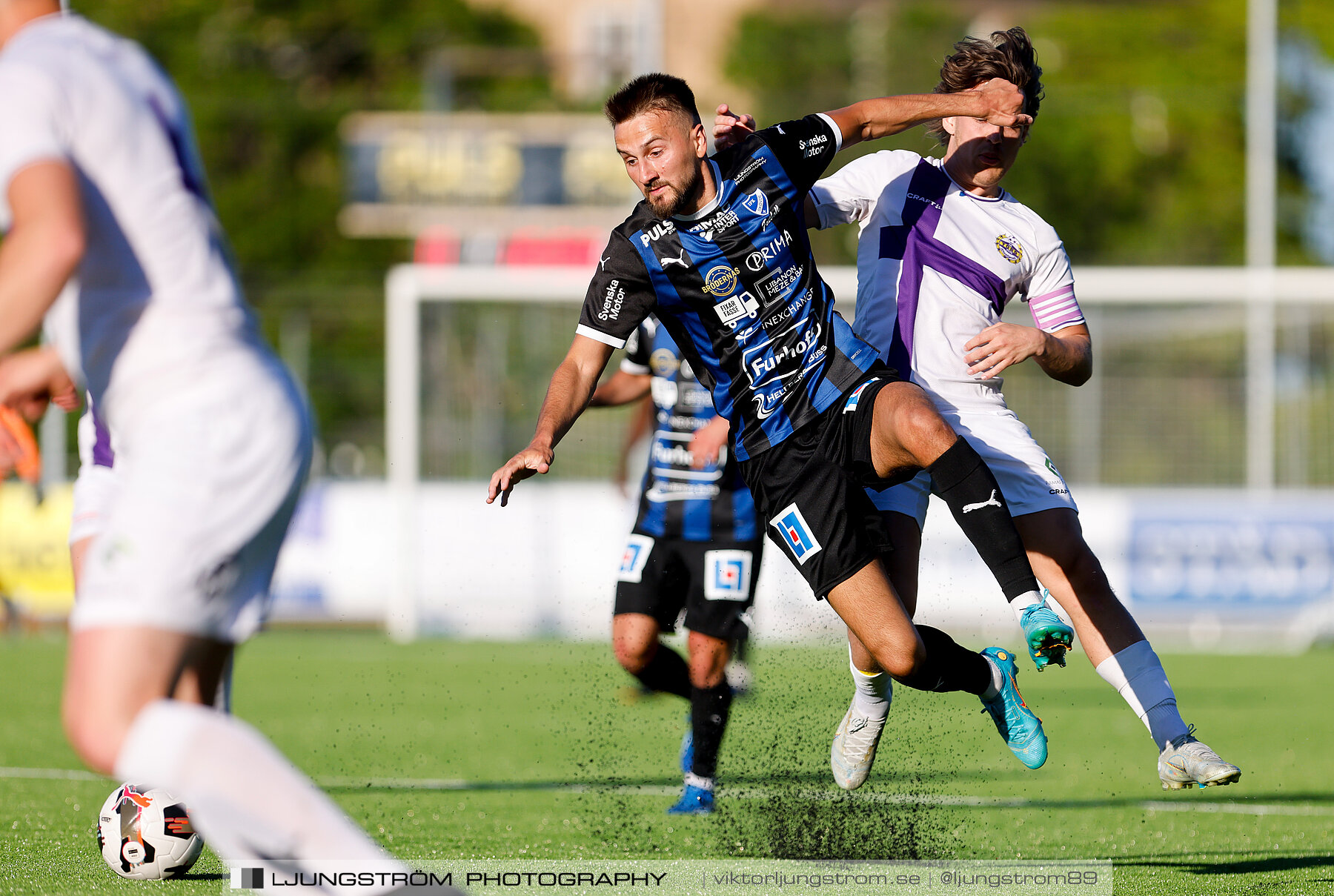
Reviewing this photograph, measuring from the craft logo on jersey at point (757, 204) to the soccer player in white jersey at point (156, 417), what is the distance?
7.26 ft

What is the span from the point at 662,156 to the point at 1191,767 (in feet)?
8.24

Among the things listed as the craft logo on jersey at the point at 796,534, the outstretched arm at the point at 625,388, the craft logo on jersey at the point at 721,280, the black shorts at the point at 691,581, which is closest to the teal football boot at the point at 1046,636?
the craft logo on jersey at the point at 796,534

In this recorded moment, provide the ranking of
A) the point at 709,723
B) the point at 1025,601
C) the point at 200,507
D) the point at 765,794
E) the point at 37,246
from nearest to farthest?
the point at 37,246 → the point at 200,507 → the point at 1025,601 → the point at 709,723 → the point at 765,794

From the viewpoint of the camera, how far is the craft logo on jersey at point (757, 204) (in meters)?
5.13

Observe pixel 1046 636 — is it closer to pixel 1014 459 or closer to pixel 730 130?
pixel 1014 459

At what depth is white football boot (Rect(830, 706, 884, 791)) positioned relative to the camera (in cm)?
578

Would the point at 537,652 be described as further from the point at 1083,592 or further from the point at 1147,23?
the point at 1147,23

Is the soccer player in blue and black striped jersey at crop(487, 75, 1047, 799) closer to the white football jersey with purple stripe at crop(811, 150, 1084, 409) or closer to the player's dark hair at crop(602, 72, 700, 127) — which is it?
the player's dark hair at crop(602, 72, 700, 127)

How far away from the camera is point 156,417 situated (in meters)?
3.12

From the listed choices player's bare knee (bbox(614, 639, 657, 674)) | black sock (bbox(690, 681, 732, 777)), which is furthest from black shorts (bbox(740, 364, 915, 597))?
player's bare knee (bbox(614, 639, 657, 674))

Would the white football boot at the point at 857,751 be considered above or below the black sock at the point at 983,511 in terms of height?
below

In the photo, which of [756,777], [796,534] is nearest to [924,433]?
[796,534]

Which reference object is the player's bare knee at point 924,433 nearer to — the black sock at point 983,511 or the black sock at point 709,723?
the black sock at point 983,511

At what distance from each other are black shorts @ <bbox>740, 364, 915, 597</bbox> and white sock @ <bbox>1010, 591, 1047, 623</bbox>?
22.3 inches
